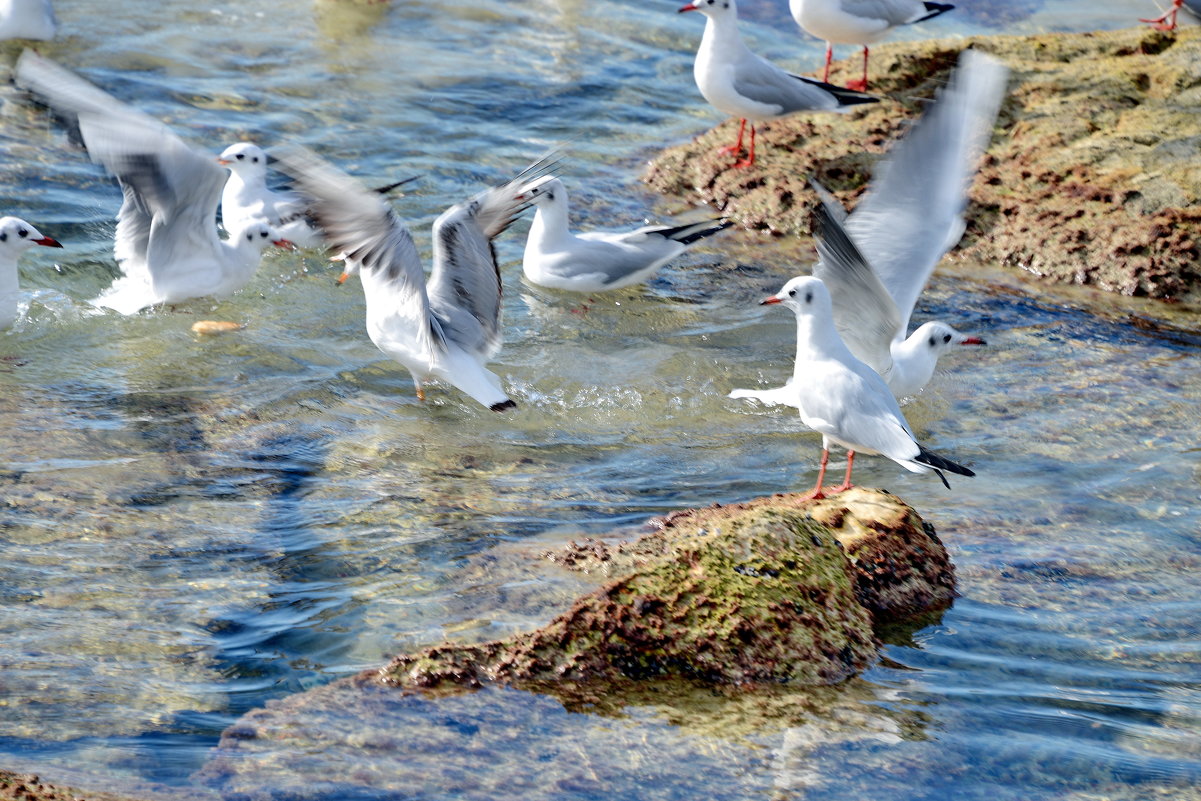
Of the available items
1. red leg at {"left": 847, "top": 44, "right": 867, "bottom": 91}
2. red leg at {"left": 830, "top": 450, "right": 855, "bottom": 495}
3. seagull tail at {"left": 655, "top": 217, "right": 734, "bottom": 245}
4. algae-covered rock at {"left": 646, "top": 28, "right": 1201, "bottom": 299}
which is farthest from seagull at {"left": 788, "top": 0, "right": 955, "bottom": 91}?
red leg at {"left": 830, "top": 450, "right": 855, "bottom": 495}

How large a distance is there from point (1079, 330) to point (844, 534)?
3.79 m

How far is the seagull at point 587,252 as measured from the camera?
823cm

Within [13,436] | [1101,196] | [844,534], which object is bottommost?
[13,436]

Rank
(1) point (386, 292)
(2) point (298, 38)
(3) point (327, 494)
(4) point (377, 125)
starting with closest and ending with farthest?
1. (3) point (327, 494)
2. (1) point (386, 292)
3. (4) point (377, 125)
4. (2) point (298, 38)

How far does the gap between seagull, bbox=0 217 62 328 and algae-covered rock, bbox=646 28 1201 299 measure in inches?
184

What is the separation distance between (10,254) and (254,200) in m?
Answer: 1.75

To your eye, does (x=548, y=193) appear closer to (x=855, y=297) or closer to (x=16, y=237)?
(x=855, y=297)

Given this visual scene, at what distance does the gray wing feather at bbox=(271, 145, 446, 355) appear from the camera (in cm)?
578

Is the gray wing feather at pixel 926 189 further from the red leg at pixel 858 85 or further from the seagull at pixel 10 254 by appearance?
the seagull at pixel 10 254

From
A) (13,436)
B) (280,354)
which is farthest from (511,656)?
(280,354)

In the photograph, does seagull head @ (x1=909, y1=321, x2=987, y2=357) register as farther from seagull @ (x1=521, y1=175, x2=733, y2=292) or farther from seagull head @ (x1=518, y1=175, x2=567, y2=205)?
seagull head @ (x1=518, y1=175, x2=567, y2=205)

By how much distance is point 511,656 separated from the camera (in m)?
3.99

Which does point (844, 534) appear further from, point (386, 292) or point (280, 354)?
point (280, 354)

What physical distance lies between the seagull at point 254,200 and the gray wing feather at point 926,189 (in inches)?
140
